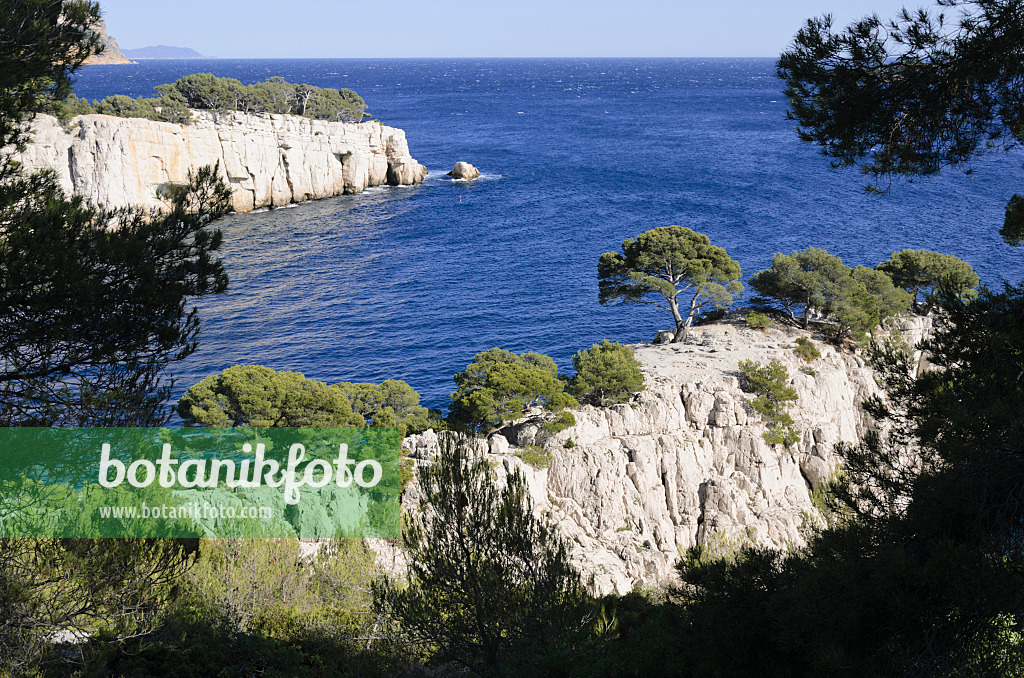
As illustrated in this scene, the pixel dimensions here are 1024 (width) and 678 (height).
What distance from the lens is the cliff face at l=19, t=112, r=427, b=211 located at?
63875 millimetres

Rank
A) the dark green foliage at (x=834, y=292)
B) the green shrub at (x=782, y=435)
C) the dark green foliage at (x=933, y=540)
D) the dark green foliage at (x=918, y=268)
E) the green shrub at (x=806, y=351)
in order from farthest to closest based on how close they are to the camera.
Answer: the dark green foliage at (x=918, y=268), the dark green foliage at (x=834, y=292), the green shrub at (x=806, y=351), the green shrub at (x=782, y=435), the dark green foliage at (x=933, y=540)

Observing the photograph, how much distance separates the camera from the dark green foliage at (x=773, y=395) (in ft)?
89.0

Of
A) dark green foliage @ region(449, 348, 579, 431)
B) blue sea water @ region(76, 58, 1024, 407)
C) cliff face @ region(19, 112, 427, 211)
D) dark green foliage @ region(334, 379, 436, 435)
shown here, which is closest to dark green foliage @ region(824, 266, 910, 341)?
blue sea water @ region(76, 58, 1024, 407)

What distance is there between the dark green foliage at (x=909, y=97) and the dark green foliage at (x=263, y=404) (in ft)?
62.9

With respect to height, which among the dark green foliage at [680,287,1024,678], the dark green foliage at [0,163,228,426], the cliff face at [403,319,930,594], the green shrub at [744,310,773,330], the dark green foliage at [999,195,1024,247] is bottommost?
the cliff face at [403,319,930,594]

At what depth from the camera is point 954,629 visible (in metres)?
7.12

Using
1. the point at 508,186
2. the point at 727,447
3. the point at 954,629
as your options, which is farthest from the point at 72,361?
Result: the point at 508,186

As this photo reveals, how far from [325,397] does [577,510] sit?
383 inches

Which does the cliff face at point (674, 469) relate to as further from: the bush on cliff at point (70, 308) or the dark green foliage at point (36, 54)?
the dark green foliage at point (36, 54)

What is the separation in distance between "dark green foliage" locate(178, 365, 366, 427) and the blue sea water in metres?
12.6

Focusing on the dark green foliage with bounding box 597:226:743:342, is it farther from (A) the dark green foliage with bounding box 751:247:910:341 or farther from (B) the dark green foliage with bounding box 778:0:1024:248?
(B) the dark green foliage with bounding box 778:0:1024:248

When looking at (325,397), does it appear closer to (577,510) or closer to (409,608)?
(577,510)

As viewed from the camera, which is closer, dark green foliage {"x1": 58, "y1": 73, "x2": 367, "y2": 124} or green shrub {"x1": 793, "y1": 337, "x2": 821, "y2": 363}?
green shrub {"x1": 793, "y1": 337, "x2": 821, "y2": 363}

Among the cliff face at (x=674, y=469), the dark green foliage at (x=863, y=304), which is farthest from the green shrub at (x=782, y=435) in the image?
the dark green foliage at (x=863, y=304)
